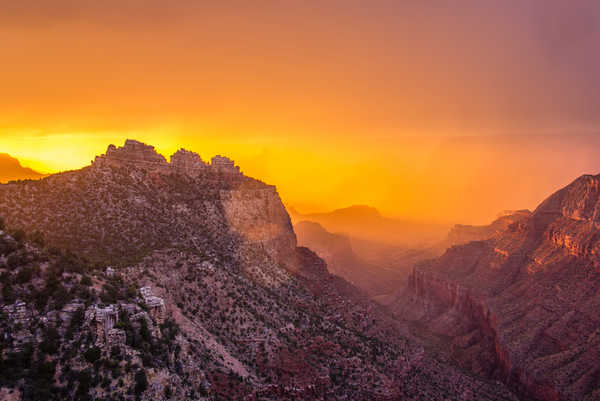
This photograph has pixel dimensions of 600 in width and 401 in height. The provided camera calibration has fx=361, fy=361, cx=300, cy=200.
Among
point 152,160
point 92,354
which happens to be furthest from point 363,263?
point 92,354

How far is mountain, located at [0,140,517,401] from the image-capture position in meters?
17.5

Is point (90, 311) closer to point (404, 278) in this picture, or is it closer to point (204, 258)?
point (204, 258)

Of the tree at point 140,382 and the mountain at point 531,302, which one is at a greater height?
the tree at point 140,382

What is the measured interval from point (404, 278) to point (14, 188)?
129 meters

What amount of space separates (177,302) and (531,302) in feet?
221

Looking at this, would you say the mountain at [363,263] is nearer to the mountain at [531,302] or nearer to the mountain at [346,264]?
the mountain at [346,264]

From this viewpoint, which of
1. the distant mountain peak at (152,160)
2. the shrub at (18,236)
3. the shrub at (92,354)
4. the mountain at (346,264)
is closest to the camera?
the shrub at (92,354)

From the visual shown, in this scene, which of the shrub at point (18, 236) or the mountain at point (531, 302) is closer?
the shrub at point (18, 236)

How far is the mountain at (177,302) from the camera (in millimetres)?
17453

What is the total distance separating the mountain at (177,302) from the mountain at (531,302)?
9.41 m

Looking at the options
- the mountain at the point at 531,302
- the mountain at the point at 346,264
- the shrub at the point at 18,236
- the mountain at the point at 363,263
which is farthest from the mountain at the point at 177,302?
the mountain at the point at 363,263

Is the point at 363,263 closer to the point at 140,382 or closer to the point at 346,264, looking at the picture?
the point at 346,264

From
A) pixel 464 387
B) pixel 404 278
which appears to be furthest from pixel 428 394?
pixel 404 278

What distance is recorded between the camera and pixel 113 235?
35.0 meters
